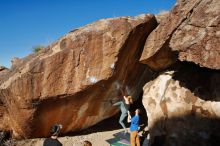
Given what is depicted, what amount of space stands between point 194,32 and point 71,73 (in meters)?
3.48

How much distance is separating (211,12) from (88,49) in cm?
339

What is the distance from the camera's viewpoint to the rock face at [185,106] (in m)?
7.12

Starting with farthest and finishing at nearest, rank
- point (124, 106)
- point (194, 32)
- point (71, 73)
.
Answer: point (124, 106) < point (71, 73) < point (194, 32)

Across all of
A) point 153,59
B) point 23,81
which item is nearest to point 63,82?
point 23,81

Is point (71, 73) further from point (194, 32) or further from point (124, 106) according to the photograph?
point (194, 32)

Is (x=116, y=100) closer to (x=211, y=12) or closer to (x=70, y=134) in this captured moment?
(x=70, y=134)

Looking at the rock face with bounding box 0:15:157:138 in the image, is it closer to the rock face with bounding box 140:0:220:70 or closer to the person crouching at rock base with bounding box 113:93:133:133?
the person crouching at rock base with bounding box 113:93:133:133

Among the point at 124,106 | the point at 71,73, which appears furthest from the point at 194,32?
the point at 71,73

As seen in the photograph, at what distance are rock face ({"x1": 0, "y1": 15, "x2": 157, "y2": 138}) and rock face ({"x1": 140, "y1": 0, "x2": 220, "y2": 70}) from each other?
1.09m

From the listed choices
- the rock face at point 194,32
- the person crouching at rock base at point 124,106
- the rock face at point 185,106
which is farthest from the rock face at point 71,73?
the rock face at point 185,106

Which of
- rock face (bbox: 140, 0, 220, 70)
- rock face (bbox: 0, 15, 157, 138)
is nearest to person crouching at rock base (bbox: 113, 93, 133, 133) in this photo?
rock face (bbox: 0, 15, 157, 138)

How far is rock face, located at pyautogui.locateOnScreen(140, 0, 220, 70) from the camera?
6078 millimetres

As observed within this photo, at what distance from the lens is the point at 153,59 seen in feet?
27.6

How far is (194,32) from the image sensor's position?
255 inches
